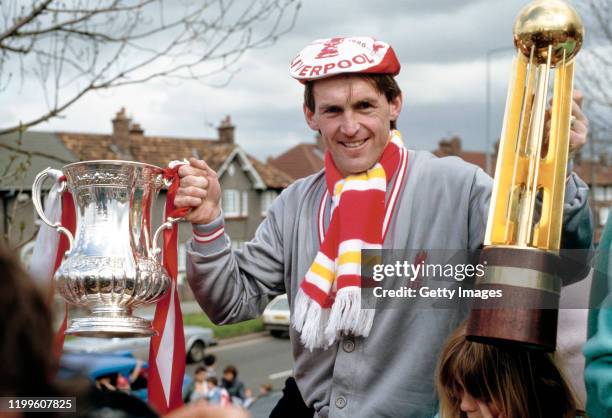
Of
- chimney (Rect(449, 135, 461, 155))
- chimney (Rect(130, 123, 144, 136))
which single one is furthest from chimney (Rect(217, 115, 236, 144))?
chimney (Rect(449, 135, 461, 155))

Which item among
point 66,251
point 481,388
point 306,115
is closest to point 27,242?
point 66,251

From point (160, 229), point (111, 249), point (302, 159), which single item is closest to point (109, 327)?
point (111, 249)

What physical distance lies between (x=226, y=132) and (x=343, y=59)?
3237cm

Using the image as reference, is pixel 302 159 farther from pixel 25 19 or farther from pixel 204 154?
pixel 25 19

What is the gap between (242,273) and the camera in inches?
115

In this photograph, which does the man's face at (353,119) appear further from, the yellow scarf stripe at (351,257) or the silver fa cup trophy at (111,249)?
the silver fa cup trophy at (111,249)

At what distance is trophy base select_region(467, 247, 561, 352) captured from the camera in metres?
1.79

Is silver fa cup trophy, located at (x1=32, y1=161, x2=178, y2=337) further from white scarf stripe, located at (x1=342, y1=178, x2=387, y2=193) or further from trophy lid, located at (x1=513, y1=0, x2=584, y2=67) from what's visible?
trophy lid, located at (x1=513, y1=0, x2=584, y2=67)

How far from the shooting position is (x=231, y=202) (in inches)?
1426

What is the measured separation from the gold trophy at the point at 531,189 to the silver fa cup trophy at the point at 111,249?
1.03 m

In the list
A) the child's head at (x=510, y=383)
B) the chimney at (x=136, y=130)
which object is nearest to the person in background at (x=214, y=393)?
the child's head at (x=510, y=383)

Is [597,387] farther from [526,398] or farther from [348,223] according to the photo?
[348,223]

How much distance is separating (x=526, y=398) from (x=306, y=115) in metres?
1.22

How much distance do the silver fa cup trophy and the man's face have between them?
57cm
